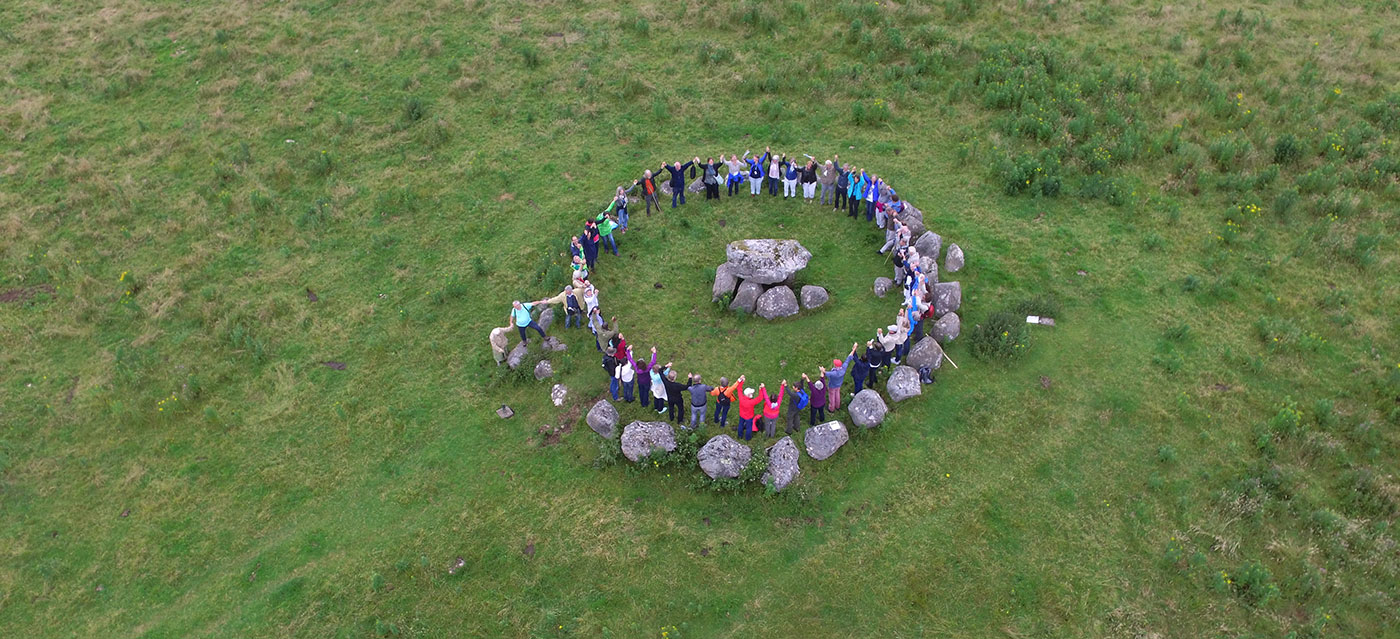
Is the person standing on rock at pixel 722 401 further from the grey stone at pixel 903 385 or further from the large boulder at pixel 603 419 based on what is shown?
the grey stone at pixel 903 385

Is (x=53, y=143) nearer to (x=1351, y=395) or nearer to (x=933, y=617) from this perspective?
(x=933, y=617)

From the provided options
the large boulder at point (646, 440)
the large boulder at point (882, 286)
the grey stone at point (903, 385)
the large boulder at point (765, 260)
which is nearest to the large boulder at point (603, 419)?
the large boulder at point (646, 440)

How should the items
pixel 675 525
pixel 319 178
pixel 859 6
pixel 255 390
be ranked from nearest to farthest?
pixel 675 525 → pixel 255 390 → pixel 319 178 → pixel 859 6

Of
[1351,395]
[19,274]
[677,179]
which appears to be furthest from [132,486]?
[1351,395]

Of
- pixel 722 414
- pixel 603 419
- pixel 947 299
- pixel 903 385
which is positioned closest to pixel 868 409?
pixel 903 385

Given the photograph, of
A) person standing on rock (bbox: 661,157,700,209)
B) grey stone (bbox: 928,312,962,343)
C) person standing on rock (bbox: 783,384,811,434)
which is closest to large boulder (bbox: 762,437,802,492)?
person standing on rock (bbox: 783,384,811,434)

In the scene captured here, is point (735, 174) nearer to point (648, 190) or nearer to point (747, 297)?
point (648, 190)

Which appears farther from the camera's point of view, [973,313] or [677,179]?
[677,179]
